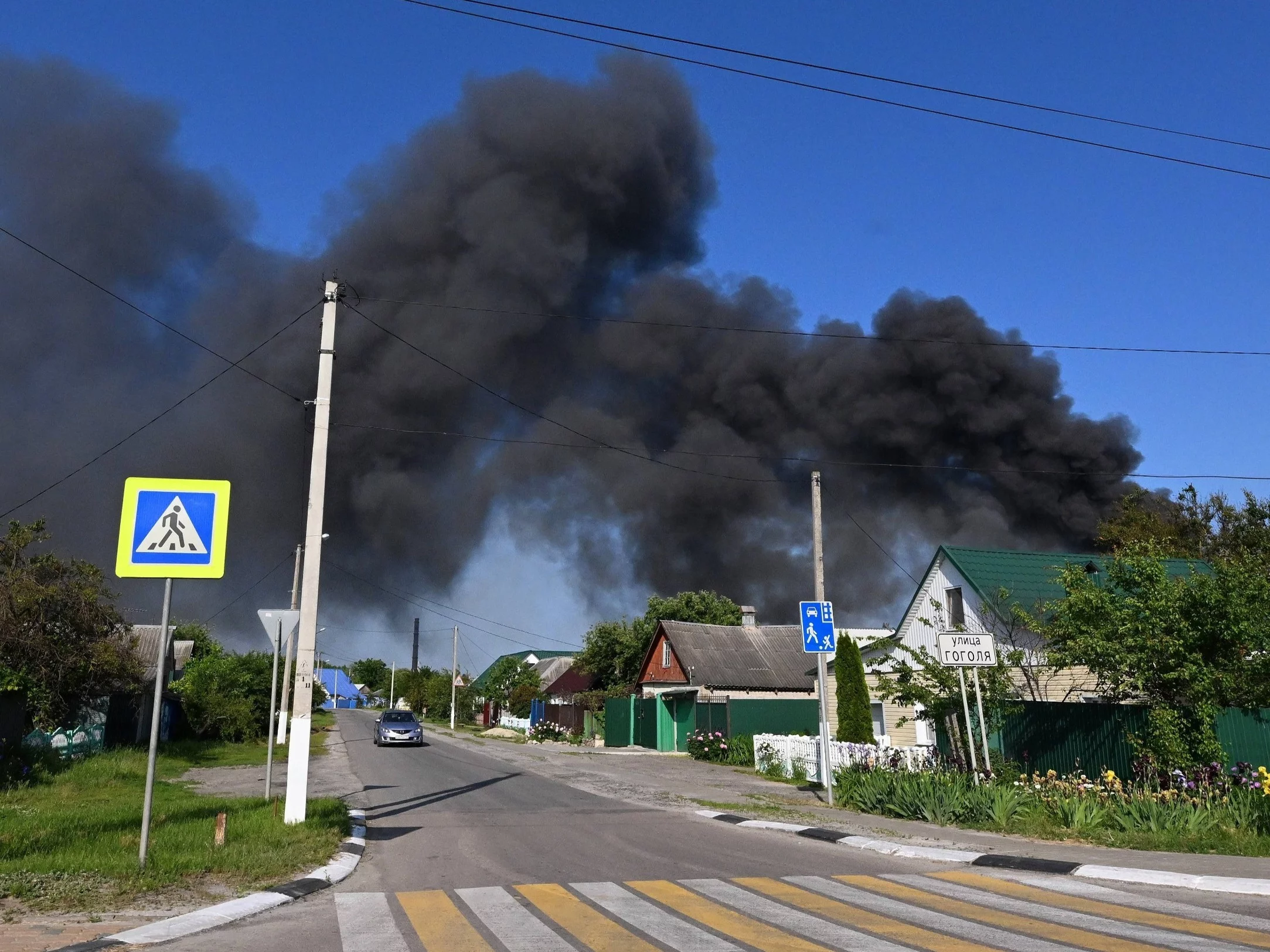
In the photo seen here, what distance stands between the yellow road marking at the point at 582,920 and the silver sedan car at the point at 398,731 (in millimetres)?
26857

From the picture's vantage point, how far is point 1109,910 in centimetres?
645

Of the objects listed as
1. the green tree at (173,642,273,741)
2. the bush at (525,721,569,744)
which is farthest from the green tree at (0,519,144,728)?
the bush at (525,721,569,744)

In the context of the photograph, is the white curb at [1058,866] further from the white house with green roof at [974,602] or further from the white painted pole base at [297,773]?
the white house with green roof at [974,602]

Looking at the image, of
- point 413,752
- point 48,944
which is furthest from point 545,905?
point 413,752

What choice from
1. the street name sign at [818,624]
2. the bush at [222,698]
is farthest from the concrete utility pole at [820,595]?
the bush at [222,698]

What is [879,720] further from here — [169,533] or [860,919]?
[169,533]

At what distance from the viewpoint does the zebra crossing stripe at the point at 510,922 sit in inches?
210

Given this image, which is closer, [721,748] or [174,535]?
[174,535]

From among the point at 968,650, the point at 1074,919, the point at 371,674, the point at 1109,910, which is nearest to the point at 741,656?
the point at 968,650

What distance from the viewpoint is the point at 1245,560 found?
13070mm

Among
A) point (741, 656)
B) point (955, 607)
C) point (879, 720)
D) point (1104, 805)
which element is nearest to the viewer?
point (1104, 805)

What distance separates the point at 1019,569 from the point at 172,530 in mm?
20236

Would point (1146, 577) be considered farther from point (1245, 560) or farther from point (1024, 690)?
point (1024, 690)

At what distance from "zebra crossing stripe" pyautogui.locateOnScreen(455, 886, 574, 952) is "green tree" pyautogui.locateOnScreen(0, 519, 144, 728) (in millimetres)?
14199
